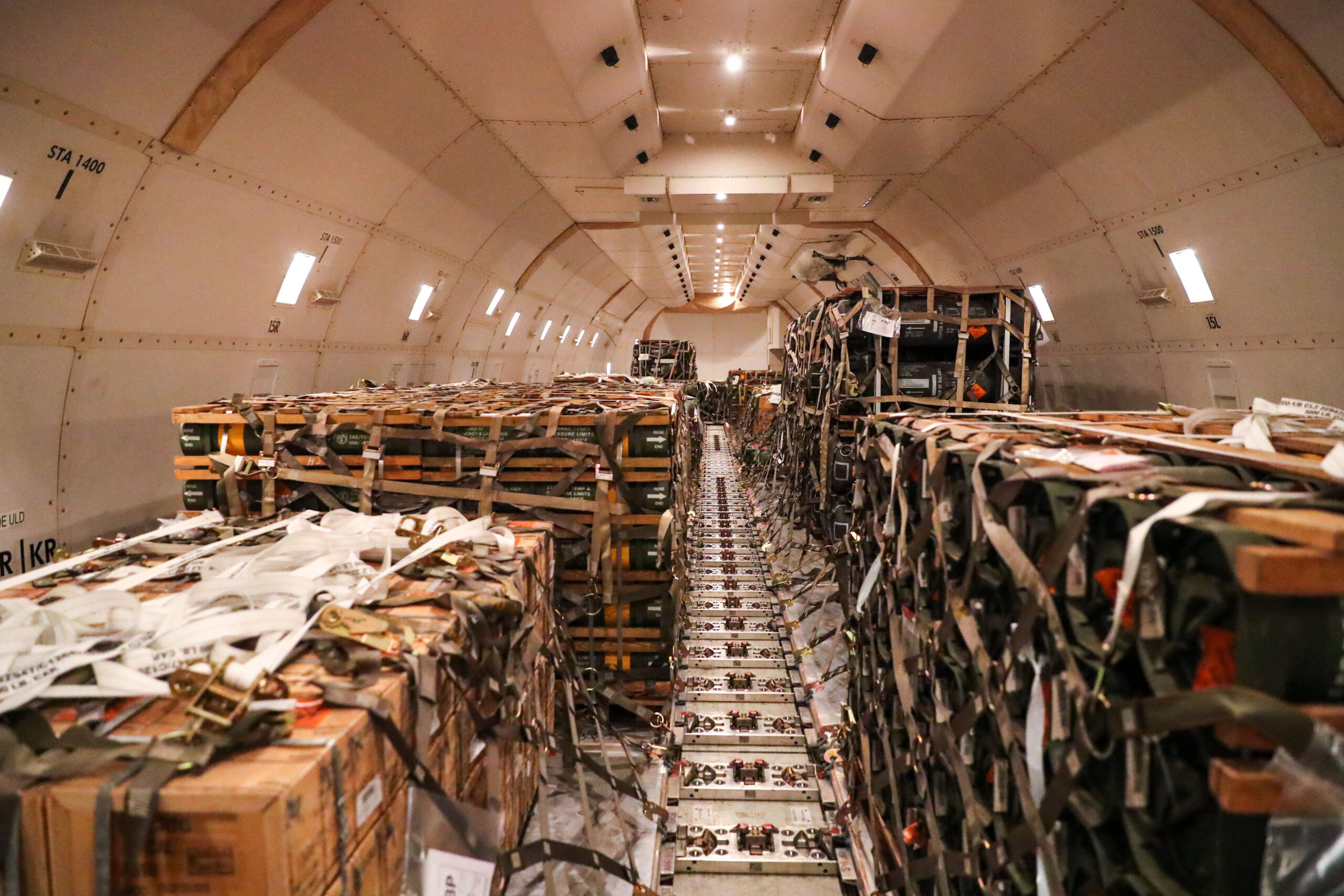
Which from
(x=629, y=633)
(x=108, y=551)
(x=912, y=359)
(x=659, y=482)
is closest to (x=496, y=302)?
(x=912, y=359)

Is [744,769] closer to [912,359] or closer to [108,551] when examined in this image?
[108,551]

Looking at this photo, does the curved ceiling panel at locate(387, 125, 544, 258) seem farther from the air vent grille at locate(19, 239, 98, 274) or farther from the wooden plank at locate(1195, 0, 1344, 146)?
the wooden plank at locate(1195, 0, 1344, 146)

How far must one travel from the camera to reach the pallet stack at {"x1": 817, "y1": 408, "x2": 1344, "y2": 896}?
116 centimetres

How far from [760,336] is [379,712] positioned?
3565 cm

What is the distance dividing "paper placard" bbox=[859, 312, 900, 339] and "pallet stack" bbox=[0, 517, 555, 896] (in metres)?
4.93

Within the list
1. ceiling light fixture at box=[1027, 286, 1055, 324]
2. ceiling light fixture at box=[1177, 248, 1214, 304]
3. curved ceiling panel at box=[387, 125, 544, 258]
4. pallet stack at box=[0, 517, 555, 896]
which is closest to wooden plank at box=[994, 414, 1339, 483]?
pallet stack at box=[0, 517, 555, 896]

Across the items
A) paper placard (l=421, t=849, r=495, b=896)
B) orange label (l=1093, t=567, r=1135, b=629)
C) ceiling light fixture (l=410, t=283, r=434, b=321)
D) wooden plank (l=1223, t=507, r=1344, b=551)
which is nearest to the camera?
wooden plank (l=1223, t=507, r=1344, b=551)

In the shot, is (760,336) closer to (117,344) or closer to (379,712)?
(117,344)

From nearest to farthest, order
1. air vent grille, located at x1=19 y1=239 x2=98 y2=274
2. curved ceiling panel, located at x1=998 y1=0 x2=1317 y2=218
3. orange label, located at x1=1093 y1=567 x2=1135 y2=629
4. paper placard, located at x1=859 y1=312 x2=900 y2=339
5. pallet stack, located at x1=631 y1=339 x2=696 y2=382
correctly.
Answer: orange label, located at x1=1093 y1=567 x2=1135 y2=629, air vent grille, located at x1=19 y1=239 x2=98 y2=274, curved ceiling panel, located at x1=998 y1=0 x2=1317 y2=218, paper placard, located at x1=859 y1=312 x2=900 y2=339, pallet stack, located at x1=631 y1=339 x2=696 y2=382

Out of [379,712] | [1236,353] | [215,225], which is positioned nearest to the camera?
[379,712]

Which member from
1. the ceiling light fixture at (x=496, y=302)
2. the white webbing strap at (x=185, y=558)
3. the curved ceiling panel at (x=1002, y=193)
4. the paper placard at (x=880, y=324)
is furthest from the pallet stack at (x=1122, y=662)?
the ceiling light fixture at (x=496, y=302)

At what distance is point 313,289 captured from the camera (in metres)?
6.91

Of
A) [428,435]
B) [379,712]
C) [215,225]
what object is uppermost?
[215,225]

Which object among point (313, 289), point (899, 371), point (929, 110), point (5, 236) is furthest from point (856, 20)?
point (5, 236)
